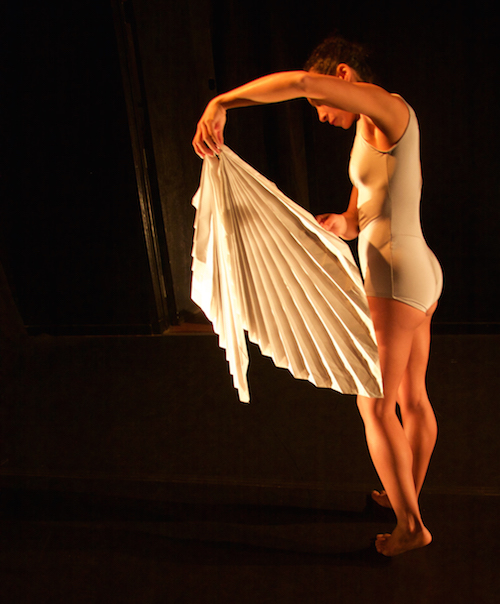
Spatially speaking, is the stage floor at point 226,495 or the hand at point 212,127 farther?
the stage floor at point 226,495

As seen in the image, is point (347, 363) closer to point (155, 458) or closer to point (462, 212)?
point (155, 458)

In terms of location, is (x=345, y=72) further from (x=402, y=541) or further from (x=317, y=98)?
(x=402, y=541)

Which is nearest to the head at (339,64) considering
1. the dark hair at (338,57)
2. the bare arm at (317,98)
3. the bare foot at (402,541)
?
the dark hair at (338,57)

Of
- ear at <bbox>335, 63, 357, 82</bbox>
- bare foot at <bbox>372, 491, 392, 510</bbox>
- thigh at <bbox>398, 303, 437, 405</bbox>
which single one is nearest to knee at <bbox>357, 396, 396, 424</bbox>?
thigh at <bbox>398, 303, 437, 405</bbox>

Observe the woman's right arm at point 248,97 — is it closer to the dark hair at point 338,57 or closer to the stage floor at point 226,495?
the dark hair at point 338,57

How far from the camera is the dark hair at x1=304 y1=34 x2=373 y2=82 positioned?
1.05m

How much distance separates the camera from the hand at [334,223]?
1.16 meters

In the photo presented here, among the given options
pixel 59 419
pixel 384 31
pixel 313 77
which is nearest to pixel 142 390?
pixel 59 419

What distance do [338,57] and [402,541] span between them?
46.3 inches

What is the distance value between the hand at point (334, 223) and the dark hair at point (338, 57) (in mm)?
329

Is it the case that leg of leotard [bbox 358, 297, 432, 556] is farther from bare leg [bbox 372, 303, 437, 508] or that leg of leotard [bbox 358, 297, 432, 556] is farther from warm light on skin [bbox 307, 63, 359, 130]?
warm light on skin [bbox 307, 63, 359, 130]

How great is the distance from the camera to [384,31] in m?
2.54

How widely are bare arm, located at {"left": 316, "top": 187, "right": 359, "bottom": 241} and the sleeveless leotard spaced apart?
117 mm

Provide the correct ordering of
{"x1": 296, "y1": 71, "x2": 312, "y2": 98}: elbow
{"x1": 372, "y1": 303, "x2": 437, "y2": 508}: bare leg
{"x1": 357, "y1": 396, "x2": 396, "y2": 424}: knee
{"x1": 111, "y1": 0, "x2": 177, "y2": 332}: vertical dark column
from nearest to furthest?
{"x1": 296, "y1": 71, "x2": 312, "y2": 98}: elbow < {"x1": 357, "y1": 396, "x2": 396, "y2": 424}: knee < {"x1": 372, "y1": 303, "x2": 437, "y2": 508}: bare leg < {"x1": 111, "y1": 0, "x2": 177, "y2": 332}: vertical dark column
